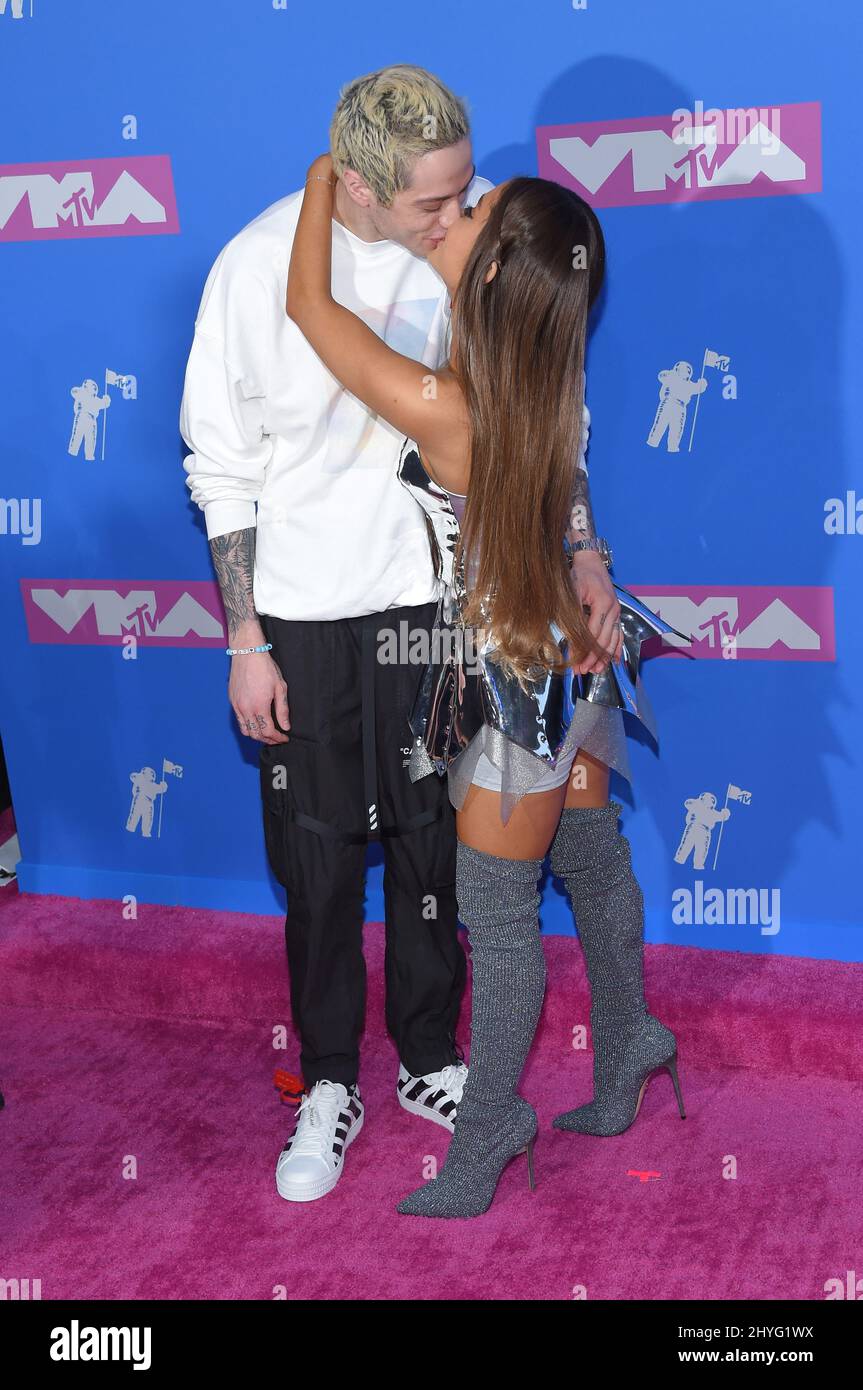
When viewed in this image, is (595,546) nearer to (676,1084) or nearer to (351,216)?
(351,216)

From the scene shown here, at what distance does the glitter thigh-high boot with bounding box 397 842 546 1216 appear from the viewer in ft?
6.90

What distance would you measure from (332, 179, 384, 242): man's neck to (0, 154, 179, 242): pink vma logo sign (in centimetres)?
66

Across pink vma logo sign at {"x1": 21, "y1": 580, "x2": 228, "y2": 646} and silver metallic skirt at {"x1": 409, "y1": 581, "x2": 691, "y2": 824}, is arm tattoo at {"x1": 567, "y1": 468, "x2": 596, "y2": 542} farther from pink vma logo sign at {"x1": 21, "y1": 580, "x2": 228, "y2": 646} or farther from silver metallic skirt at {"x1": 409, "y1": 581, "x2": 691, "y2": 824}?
pink vma logo sign at {"x1": 21, "y1": 580, "x2": 228, "y2": 646}

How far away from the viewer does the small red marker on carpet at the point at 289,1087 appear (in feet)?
8.41

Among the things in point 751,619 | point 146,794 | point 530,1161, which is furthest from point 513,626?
point 146,794

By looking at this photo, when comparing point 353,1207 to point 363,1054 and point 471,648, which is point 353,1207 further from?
point 471,648

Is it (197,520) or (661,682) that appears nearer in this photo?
(661,682)

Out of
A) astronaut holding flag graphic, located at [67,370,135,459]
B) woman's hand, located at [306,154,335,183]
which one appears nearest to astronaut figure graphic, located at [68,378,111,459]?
astronaut holding flag graphic, located at [67,370,135,459]

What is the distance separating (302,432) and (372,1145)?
1226mm

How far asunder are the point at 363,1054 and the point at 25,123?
1.91 meters

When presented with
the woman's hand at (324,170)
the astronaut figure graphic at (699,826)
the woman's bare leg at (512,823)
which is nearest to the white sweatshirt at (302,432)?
the woman's hand at (324,170)

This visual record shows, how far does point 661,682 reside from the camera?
2676mm

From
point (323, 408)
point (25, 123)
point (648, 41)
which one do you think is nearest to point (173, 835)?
point (323, 408)

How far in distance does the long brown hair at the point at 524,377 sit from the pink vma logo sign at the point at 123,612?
1.09m
